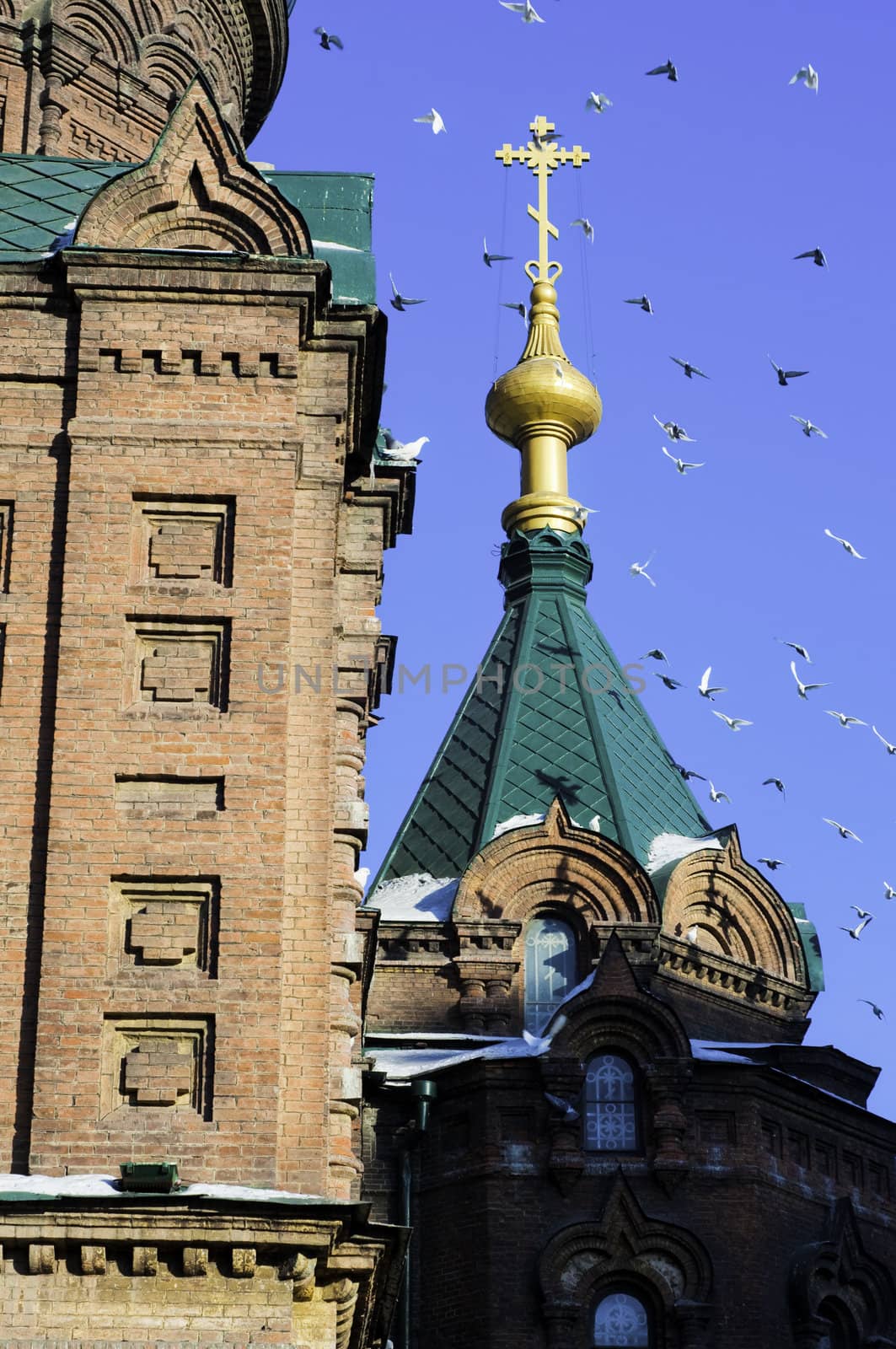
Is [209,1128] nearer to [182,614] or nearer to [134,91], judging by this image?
[182,614]

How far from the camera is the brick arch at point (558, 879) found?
89.2 ft

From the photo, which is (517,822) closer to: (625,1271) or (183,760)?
(625,1271)

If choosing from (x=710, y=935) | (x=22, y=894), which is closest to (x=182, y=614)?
(x=22, y=894)

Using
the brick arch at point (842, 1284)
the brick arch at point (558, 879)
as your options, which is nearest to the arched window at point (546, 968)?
the brick arch at point (558, 879)

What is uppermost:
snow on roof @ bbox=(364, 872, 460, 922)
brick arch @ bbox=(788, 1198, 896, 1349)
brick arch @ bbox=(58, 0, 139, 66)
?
brick arch @ bbox=(58, 0, 139, 66)

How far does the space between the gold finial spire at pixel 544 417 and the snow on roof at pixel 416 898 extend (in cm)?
712

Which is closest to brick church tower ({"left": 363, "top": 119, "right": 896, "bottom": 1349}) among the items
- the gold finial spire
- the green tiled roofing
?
the gold finial spire

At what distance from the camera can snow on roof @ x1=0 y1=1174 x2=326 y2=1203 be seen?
11.8 metres

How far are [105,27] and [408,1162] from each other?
11886mm

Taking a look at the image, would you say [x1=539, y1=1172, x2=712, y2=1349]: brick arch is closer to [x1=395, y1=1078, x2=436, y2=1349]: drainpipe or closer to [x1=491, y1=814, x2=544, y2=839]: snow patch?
[x1=395, y1=1078, x2=436, y2=1349]: drainpipe

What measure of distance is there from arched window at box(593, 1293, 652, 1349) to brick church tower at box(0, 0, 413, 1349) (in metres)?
8.27

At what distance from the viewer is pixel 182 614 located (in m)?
13.8

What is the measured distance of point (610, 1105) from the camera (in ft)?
80.5

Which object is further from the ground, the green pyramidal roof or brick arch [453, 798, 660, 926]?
the green pyramidal roof
